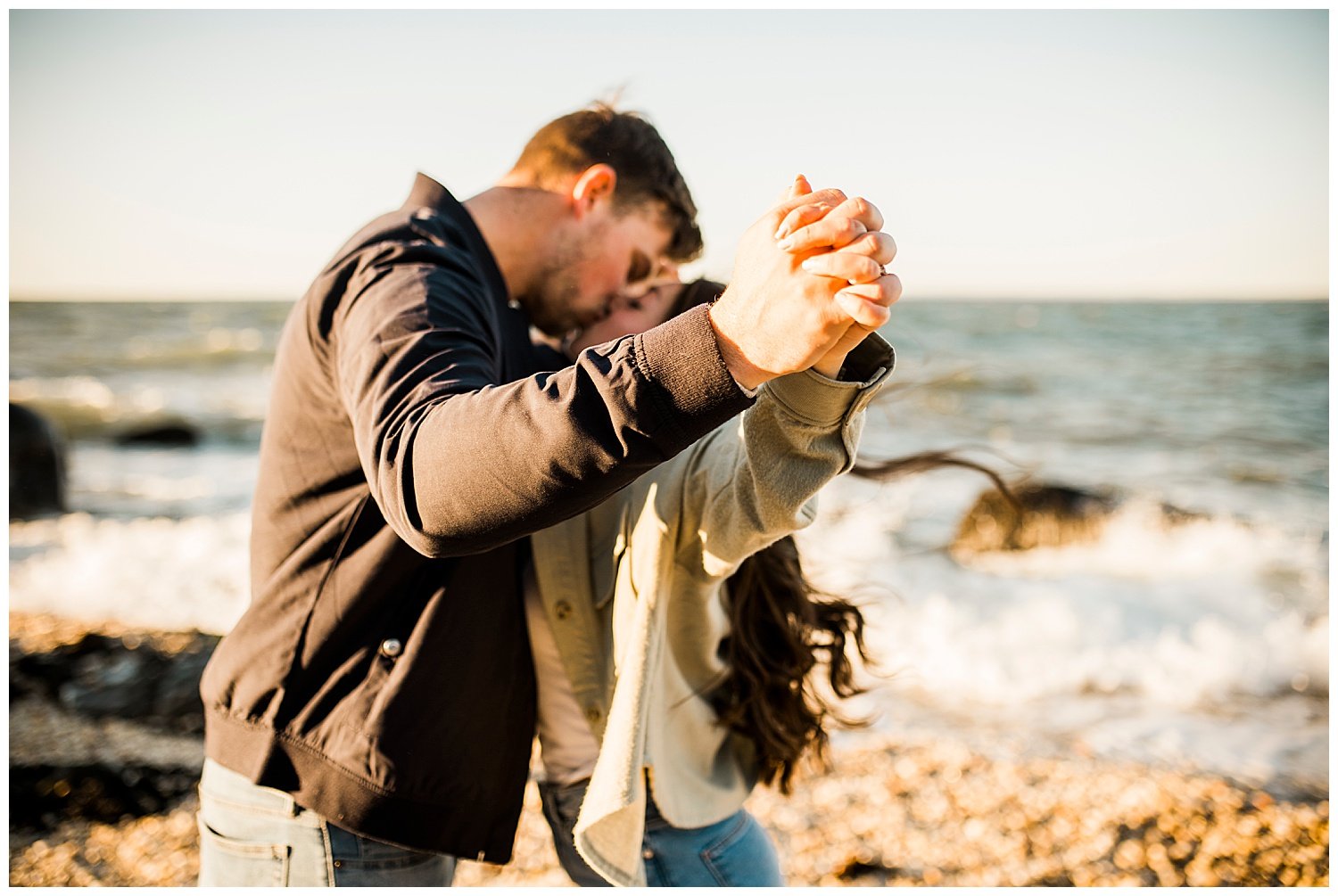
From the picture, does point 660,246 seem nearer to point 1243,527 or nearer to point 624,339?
point 624,339

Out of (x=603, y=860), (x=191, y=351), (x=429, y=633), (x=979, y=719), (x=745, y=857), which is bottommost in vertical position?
(x=191, y=351)

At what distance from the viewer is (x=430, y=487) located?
1.12m

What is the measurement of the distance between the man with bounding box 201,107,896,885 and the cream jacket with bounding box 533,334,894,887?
166 millimetres

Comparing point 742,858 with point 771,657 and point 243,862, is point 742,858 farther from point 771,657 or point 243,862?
point 243,862

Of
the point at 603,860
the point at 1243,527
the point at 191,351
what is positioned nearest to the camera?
the point at 603,860

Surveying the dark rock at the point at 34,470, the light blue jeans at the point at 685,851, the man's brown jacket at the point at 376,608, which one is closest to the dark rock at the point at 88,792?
the man's brown jacket at the point at 376,608

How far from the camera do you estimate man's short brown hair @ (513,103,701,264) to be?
250 centimetres

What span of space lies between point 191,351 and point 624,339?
29715 mm

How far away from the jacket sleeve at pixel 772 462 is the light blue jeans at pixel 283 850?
0.92m

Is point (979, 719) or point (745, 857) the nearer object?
point (745, 857)

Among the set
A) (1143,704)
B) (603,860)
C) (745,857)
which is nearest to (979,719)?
(1143,704)

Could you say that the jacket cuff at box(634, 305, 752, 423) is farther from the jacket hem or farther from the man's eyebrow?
the man's eyebrow

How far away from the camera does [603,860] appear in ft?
5.82

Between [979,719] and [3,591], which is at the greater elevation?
[3,591]
